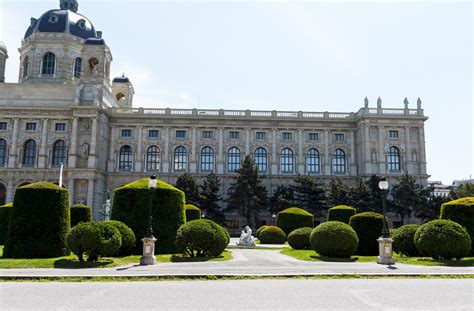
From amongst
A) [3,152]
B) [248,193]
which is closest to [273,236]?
[248,193]

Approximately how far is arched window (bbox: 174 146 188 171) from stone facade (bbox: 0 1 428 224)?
0.15 meters

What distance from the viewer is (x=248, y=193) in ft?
182

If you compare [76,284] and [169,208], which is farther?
[169,208]

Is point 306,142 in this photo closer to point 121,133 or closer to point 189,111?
point 189,111

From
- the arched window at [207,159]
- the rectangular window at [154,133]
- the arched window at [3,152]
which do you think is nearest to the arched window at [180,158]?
the arched window at [207,159]

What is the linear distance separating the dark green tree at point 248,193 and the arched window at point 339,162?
14472 millimetres

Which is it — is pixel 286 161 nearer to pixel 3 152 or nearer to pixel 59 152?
pixel 59 152

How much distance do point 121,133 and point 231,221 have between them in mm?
21939

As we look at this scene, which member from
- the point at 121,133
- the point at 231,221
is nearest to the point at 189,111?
the point at 121,133

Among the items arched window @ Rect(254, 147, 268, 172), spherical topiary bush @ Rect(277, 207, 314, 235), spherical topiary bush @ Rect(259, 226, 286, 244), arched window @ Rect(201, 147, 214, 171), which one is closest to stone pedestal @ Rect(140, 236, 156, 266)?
spherical topiary bush @ Rect(259, 226, 286, 244)

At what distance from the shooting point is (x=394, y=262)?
64.4 ft

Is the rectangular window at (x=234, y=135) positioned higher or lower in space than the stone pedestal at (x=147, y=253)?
higher

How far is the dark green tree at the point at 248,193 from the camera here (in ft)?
183

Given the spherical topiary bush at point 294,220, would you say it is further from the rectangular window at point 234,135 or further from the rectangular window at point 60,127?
the rectangular window at point 60,127
